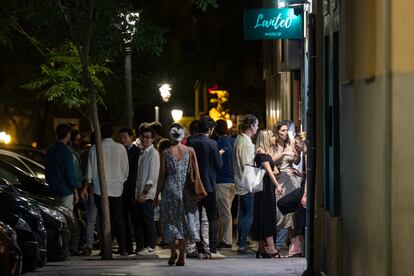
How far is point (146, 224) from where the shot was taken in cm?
1728

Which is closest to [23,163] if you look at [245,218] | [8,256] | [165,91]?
[245,218]

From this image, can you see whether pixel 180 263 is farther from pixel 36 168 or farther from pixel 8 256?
pixel 36 168

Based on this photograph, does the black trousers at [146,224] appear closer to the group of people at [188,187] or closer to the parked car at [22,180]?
the group of people at [188,187]

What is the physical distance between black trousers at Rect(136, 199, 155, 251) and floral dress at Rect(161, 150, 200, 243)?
1.81 meters

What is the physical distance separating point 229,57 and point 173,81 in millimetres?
9565

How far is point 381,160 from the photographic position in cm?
932

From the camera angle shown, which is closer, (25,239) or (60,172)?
(25,239)

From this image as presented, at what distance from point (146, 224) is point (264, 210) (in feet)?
6.35

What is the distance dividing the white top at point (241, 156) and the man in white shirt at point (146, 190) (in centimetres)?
126

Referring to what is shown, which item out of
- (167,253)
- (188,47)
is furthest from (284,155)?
(188,47)

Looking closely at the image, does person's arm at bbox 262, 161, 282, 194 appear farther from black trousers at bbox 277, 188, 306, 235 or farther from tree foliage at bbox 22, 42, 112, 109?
tree foliage at bbox 22, 42, 112, 109

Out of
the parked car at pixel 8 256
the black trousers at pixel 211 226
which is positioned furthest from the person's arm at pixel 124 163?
the parked car at pixel 8 256

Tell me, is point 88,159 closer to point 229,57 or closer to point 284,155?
point 284,155

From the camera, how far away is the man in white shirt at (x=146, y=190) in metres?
17.0
